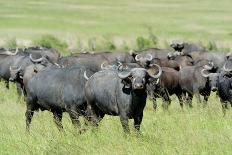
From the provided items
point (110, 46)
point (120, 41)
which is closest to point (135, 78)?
point (110, 46)

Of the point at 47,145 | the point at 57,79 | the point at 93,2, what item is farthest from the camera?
the point at 93,2

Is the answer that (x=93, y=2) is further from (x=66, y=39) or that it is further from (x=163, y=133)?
(x=163, y=133)

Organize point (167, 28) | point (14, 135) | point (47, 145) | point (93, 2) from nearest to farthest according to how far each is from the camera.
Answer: point (47, 145) → point (14, 135) → point (167, 28) → point (93, 2)

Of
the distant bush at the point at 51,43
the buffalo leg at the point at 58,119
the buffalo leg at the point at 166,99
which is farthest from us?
the distant bush at the point at 51,43

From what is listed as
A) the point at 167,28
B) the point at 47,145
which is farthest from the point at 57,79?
the point at 167,28

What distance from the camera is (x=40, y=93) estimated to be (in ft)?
46.6

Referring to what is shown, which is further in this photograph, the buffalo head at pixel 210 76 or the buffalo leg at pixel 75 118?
the buffalo head at pixel 210 76

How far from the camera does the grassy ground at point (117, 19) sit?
2181 inches

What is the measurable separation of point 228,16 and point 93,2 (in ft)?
82.4

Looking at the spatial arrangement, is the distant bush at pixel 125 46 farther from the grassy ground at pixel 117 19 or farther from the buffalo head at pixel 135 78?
the buffalo head at pixel 135 78

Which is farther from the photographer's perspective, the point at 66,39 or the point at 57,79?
the point at 66,39

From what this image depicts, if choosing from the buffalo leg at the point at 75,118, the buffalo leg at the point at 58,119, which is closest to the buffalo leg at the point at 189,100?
the buffalo leg at the point at 58,119

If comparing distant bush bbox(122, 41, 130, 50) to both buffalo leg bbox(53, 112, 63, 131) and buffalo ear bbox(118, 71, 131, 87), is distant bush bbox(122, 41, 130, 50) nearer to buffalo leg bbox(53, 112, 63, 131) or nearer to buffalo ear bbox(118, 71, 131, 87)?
buffalo leg bbox(53, 112, 63, 131)

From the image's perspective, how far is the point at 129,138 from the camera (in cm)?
1173
